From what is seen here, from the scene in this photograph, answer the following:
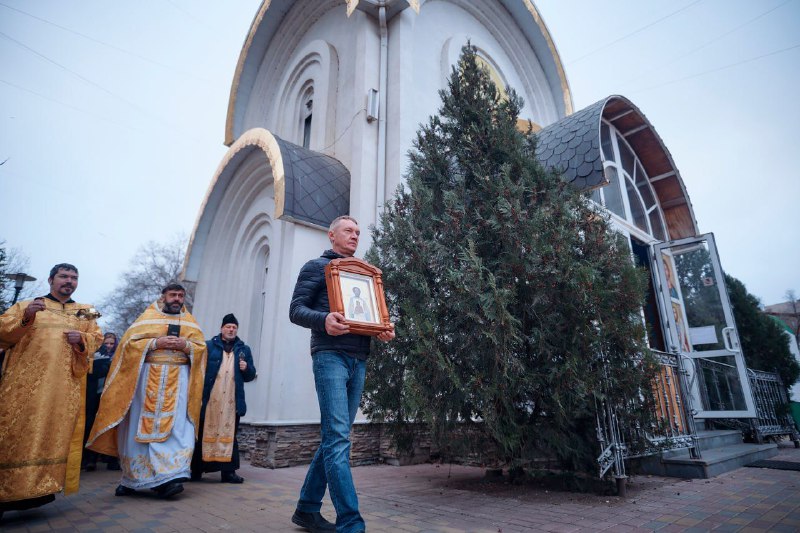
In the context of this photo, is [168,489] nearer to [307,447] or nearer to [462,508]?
[307,447]

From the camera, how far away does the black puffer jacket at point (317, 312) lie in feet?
8.73

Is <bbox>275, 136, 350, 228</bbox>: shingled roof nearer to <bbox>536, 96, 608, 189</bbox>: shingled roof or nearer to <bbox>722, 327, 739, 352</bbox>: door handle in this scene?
<bbox>536, 96, 608, 189</bbox>: shingled roof

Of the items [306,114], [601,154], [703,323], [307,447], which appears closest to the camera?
[601,154]

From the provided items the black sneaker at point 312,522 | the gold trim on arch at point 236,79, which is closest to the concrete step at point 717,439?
the black sneaker at point 312,522

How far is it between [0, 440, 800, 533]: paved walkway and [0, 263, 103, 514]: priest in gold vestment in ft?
0.90

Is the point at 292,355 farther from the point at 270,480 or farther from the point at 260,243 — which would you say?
the point at 260,243

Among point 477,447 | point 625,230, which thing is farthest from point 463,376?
point 625,230

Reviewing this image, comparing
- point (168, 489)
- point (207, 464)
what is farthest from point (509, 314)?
point (207, 464)

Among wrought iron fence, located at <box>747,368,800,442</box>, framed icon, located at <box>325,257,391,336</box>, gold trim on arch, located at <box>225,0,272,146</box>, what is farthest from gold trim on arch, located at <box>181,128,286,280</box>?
wrought iron fence, located at <box>747,368,800,442</box>

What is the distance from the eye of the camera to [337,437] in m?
2.51

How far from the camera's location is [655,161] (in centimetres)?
841

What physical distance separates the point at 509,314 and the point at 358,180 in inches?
176

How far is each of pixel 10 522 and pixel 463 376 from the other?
3614mm

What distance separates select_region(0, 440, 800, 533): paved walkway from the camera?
9.71 feet
